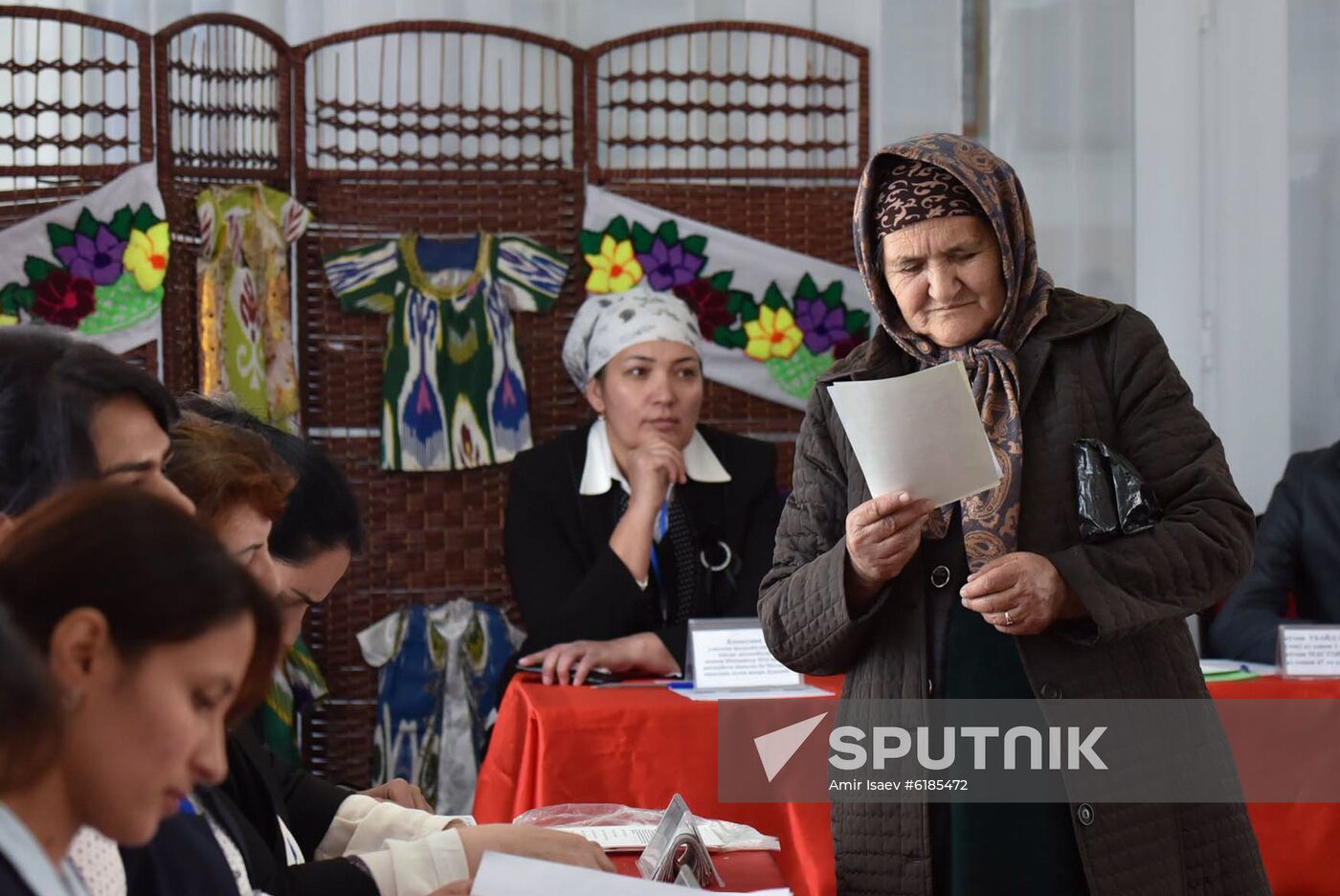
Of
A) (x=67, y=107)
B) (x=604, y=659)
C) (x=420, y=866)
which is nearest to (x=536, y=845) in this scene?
(x=420, y=866)

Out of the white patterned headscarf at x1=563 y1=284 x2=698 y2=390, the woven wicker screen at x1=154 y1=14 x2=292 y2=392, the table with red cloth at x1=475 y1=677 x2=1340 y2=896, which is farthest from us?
the woven wicker screen at x1=154 y1=14 x2=292 y2=392

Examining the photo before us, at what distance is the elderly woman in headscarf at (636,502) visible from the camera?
3.16 metres

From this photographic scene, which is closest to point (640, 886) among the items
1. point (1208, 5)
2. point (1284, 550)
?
point (1284, 550)

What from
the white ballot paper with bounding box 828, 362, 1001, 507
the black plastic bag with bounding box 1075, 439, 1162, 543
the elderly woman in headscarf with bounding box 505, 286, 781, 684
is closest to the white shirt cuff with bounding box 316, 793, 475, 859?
the white ballot paper with bounding box 828, 362, 1001, 507

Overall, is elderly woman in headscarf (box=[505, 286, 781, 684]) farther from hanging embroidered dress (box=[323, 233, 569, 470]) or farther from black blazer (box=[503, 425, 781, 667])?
hanging embroidered dress (box=[323, 233, 569, 470])

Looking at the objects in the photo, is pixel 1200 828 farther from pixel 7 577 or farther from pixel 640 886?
pixel 7 577

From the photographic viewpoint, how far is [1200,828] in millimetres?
1549

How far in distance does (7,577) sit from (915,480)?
99 centimetres

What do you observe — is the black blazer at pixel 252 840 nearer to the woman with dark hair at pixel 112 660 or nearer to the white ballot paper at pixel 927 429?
the woman with dark hair at pixel 112 660

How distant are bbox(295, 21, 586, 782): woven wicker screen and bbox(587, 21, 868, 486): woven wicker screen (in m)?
0.18

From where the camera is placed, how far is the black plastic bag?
Answer: 1547 millimetres

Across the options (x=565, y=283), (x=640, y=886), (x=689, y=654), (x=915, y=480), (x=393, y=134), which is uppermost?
(x=393, y=134)

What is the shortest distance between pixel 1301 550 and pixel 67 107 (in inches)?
123

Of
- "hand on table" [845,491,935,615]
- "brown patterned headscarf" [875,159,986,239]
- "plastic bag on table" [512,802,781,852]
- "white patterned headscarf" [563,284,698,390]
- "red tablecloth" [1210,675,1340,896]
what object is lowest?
"red tablecloth" [1210,675,1340,896]
